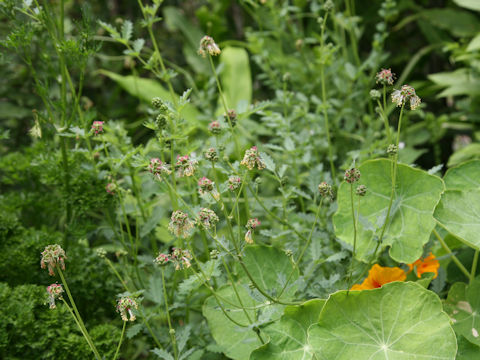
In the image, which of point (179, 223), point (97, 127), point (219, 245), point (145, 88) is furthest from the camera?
point (145, 88)

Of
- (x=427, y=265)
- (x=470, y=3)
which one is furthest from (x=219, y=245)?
(x=470, y=3)

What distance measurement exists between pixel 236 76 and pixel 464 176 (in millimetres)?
1404

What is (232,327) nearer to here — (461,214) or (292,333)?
(292,333)

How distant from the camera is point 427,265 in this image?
3.82ft

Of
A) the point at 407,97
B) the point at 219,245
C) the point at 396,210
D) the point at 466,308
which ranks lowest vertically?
the point at 466,308

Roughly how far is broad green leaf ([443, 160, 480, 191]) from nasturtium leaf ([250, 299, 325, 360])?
0.46m

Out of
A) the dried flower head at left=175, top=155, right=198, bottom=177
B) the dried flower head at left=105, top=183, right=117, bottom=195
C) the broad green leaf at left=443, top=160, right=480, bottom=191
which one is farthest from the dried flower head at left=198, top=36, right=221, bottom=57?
the broad green leaf at left=443, top=160, right=480, bottom=191

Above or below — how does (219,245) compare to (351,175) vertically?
below

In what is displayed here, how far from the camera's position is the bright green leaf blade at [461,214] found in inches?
41.3

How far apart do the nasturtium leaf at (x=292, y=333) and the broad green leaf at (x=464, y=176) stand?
456mm

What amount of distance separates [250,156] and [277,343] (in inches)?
15.5

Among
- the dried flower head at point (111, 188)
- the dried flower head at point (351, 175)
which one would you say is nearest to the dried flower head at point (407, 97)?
the dried flower head at point (351, 175)

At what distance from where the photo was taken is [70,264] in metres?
1.23

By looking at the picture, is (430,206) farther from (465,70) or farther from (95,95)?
(95,95)
